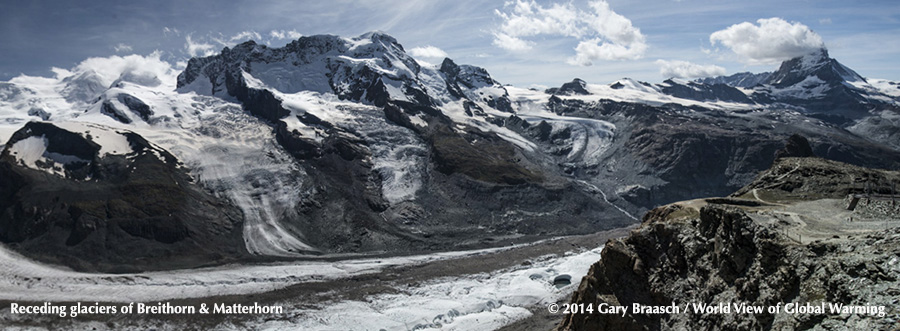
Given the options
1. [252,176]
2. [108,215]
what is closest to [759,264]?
[108,215]

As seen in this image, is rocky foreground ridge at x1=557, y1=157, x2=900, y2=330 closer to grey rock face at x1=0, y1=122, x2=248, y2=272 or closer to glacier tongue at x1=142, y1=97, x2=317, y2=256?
glacier tongue at x1=142, y1=97, x2=317, y2=256

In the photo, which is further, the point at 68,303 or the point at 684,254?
the point at 68,303

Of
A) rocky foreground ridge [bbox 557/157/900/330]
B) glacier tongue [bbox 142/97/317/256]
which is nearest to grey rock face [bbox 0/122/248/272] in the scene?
glacier tongue [bbox 142/97/317/256]

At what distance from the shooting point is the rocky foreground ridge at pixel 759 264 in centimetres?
2166

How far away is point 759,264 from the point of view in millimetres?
27391

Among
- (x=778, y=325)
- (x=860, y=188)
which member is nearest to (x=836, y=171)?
(x=860, y=188)

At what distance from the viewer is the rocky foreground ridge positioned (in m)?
21.7

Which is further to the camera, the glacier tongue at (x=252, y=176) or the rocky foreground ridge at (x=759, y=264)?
the glacier tongue at (x=252, y=176)

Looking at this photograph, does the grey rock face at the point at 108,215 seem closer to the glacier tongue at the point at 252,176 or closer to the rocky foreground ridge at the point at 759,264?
the glacier tongue at the point at 252,176

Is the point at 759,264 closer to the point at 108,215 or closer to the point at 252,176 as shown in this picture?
the point at 108,215

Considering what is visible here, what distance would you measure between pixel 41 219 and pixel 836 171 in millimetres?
144910

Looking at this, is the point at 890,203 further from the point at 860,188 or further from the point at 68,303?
the point at 68,303

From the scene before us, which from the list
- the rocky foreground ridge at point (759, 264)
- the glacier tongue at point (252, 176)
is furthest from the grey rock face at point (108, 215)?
the rocky foreground ridge at point (759, 264)

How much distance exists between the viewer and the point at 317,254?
409ft
